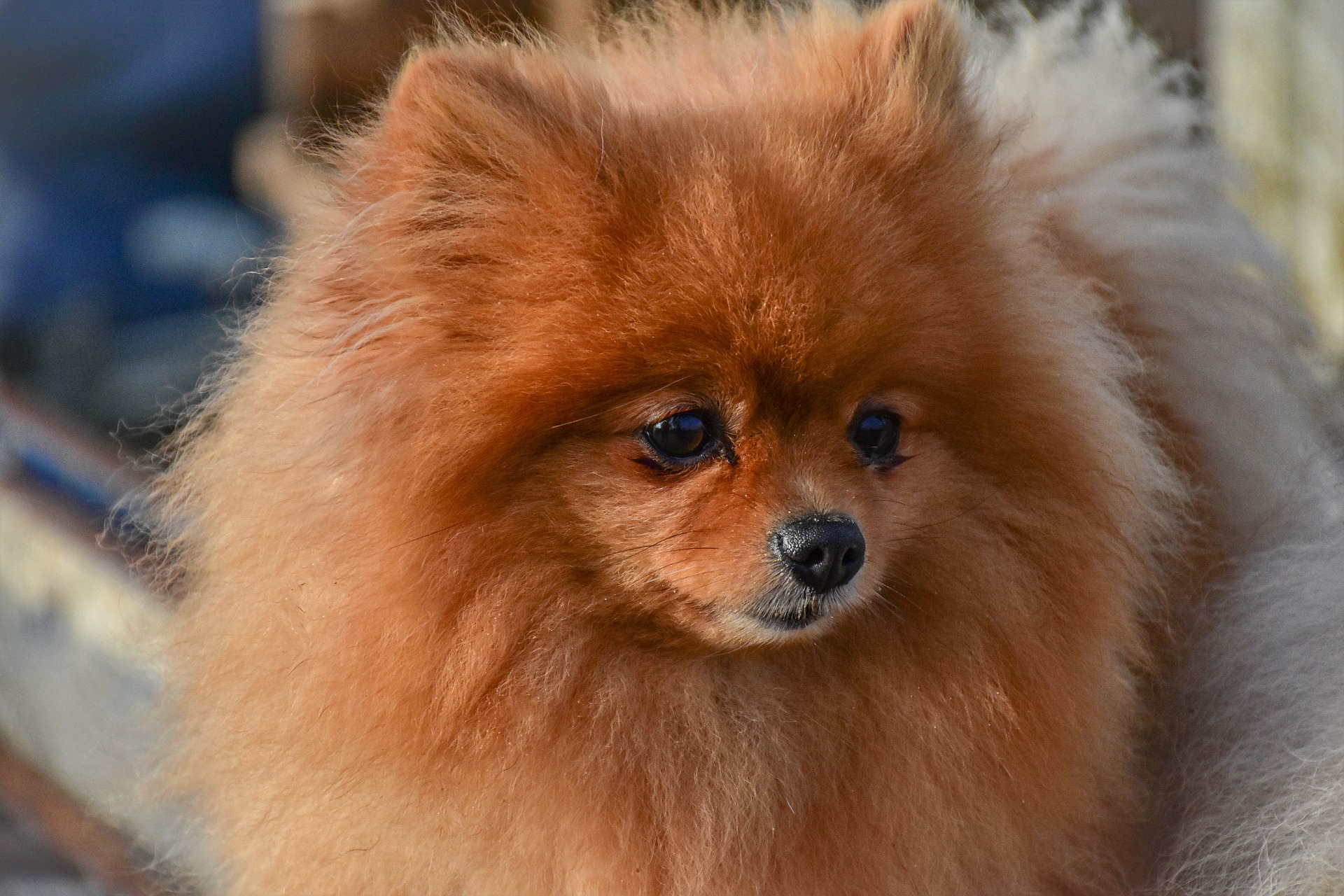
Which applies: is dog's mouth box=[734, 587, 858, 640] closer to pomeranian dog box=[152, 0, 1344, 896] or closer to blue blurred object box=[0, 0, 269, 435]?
pomeranian dog box=[152, 0, 1344, 896]

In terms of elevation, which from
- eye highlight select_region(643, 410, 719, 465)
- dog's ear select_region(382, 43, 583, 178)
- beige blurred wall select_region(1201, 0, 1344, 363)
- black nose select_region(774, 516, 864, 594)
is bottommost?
beige blurred wall select_region(1201, 0, 1344, 363)

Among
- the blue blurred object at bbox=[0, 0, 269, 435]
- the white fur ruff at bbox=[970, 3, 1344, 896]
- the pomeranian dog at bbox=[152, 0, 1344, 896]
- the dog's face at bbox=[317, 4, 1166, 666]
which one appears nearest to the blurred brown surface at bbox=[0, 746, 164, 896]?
the pomeranian dog at bbox=[152, 0, 1344, 896]

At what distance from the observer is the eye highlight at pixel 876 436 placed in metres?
1.74

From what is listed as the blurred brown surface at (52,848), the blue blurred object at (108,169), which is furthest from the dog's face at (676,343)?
the blue blurred object at (108,169)

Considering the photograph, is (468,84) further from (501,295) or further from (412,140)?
(501,295)

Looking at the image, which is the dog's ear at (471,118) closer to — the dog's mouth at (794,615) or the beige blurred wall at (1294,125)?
the dog's mouth at (794,615)

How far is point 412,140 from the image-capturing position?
1676mm

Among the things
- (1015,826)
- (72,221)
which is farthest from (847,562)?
(72,221)

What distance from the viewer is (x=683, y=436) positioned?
166 cm

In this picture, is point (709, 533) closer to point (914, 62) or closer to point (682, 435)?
point (682, 435)

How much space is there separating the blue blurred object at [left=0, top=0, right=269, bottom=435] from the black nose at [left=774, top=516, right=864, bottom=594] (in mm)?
4130

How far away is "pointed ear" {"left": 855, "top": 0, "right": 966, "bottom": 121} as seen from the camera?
1.87m

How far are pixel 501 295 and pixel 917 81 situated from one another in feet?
2.24

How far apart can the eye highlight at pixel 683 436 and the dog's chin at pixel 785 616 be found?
0.20 m
